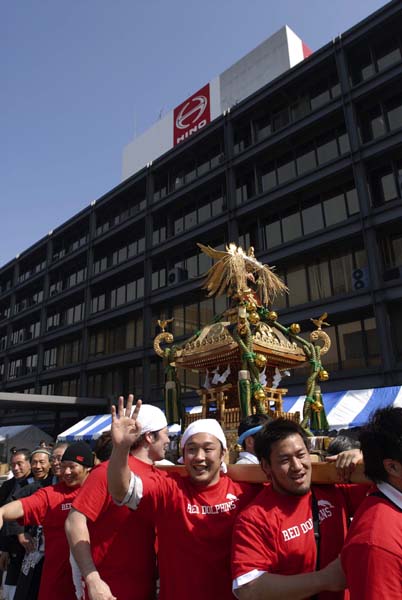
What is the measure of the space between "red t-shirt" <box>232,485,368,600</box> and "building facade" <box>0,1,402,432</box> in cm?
1125

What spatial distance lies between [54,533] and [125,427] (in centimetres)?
171

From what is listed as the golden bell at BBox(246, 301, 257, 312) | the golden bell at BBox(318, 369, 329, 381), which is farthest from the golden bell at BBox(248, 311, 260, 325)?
the golden bell at BBox(318, 369, 329, 381)

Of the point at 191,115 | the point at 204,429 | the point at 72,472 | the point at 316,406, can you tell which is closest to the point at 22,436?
the point at 191,115

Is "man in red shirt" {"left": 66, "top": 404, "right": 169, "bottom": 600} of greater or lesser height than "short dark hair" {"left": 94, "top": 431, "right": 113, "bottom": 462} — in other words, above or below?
below

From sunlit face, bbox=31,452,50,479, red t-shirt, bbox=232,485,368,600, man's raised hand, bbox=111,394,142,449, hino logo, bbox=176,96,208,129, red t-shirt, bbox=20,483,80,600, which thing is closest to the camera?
red t-shirt, bbox=232,485,368,600

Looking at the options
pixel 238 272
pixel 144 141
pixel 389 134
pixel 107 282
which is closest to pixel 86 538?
pixel 238 272

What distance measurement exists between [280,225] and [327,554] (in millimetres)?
20381

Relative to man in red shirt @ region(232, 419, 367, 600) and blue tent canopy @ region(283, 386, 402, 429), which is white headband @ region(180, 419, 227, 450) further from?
blue tent canopy @ region(283, 386, 402, 429)

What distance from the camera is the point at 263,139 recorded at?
21672 millimetres

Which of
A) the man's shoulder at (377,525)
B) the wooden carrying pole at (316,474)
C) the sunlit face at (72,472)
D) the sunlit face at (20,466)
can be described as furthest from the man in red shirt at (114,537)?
the sunlit face at (20,466)

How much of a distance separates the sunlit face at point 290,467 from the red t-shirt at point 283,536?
48mm

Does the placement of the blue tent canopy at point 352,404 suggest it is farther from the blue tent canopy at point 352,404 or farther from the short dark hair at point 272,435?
the short dark hair at point 272,435

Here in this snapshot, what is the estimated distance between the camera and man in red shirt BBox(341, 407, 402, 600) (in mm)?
1406

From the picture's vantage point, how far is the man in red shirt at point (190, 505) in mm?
2127
